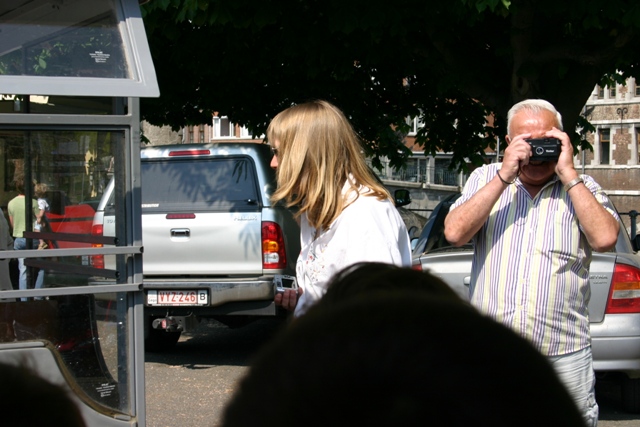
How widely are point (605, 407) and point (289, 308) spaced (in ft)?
15.9

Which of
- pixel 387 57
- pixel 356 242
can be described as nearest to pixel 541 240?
pixel 356 242

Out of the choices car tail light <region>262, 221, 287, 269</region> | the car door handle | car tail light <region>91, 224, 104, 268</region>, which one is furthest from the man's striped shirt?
the car door handle

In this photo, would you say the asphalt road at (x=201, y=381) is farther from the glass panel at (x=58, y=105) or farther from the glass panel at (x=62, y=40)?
the glass panel at (x=62, y=40)

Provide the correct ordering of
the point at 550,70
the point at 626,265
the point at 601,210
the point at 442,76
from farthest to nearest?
1. the point at 442,76
2. the point at 550,70
3. the point at 626,265
4. the point at 601,210

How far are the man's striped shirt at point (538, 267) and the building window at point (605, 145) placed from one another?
57.2 meters

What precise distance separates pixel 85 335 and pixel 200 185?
14.4 feet

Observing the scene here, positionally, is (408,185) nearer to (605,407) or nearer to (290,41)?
(290,41)

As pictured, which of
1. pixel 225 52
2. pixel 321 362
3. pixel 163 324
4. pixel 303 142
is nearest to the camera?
pixel 321 362

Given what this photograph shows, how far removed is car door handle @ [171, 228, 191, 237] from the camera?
836 centimetres

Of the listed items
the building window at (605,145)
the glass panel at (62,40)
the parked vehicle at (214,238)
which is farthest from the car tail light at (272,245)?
the building window at (605,145)

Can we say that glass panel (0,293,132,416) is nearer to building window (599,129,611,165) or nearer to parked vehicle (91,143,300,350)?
parked vehicle (91,143,300,350)

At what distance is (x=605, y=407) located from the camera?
688cm

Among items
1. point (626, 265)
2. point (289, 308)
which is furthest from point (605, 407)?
point (289, 308)

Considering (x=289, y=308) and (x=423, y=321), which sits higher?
(x=423, y=321)
